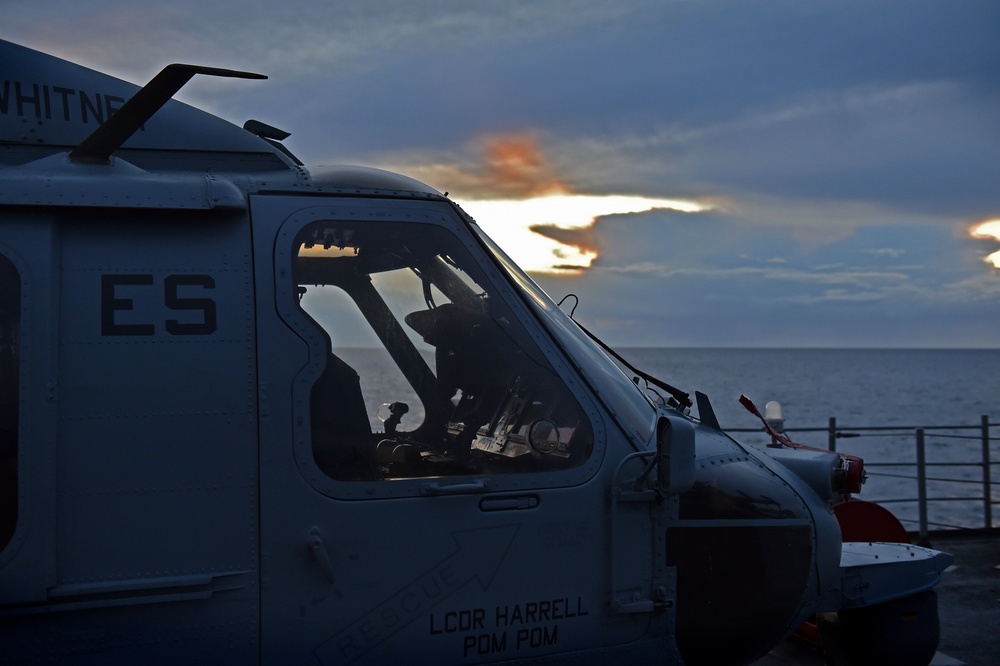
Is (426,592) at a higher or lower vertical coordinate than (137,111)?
lower

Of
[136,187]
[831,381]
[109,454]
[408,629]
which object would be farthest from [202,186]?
[831,381]


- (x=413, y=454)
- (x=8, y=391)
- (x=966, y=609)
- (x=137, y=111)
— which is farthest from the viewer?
(x=966, y=609)

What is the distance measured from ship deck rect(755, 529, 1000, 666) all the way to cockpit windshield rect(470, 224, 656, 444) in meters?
3.40

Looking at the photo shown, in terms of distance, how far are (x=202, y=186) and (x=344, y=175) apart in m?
0.59

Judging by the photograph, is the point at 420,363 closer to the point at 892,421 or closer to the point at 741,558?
the point at 741,558

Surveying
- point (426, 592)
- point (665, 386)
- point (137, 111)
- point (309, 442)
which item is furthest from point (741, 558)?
point (137, 111)

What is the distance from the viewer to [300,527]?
3271 mm

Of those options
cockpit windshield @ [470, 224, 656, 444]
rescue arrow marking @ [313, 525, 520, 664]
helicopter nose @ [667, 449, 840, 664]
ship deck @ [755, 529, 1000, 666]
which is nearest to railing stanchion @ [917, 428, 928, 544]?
ship deck @ [755, 529, 1000, 666]

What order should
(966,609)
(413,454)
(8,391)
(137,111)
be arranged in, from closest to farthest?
(8,391) → (137,111) → (413,454) → (966,609)

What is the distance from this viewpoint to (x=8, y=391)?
308 centimetres

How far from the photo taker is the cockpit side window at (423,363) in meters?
3.53

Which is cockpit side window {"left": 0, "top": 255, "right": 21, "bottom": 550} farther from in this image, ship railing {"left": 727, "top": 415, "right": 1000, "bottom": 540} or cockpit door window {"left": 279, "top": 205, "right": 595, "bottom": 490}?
ship railing {"left": 727, "top": 415, "right": 1000, "bottom": 540}

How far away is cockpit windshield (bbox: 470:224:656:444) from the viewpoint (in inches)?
151

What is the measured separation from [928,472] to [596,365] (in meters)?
32.0
